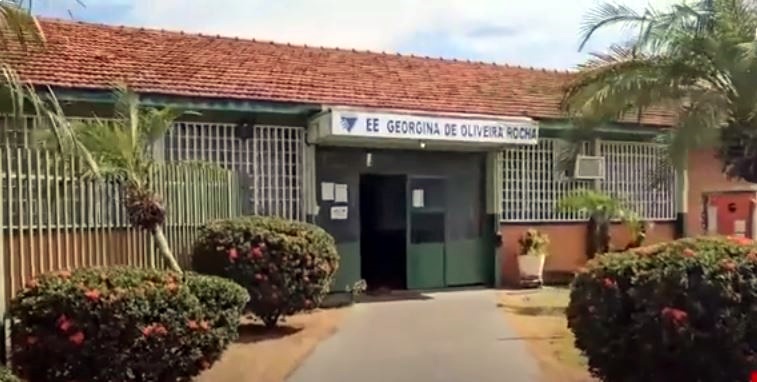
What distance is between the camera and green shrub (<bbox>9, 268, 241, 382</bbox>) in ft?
24.4

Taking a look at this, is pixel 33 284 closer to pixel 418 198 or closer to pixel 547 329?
pixel 547 329

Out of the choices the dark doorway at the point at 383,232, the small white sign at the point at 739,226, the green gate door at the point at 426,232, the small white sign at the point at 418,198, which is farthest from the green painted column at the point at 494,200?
the small white sign at the point at 739,226

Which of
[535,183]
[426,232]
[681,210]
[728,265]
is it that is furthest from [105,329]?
[681,210]

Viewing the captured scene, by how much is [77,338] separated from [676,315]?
4779 millimetres

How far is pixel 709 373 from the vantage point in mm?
7336

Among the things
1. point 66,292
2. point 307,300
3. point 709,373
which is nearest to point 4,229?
point 66,292

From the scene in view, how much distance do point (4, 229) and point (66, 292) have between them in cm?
173

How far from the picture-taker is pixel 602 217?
1859 cm

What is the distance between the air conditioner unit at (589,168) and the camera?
18.9m

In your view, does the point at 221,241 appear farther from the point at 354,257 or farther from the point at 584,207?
the point at 584,207

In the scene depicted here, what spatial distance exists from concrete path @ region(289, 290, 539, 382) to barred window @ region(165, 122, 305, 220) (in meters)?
2.38

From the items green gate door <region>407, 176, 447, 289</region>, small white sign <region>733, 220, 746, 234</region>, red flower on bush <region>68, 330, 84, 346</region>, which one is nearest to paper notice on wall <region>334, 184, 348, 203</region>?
green gate door <region>407, 176, 447, 289</region>

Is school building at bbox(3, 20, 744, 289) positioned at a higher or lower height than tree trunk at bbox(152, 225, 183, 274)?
higher

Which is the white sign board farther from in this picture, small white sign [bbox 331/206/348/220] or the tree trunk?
the tree trunk
